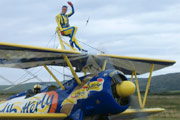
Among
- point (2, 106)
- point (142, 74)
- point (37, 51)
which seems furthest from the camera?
point (142, 74)

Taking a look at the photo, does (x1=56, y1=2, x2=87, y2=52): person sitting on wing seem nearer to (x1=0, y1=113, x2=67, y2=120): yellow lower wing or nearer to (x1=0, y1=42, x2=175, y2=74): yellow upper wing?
(x1=0, y1=42, x2=175, y2=74): yellow upper wing

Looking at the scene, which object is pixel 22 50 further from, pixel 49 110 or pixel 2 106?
pixel 2 106

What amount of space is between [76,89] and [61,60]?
156 centimetres

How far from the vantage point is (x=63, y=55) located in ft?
26.5

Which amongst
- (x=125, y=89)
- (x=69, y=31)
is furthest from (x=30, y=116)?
(x=69, y=31)

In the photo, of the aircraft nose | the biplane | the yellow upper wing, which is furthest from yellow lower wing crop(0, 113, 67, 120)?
the aircraft nose

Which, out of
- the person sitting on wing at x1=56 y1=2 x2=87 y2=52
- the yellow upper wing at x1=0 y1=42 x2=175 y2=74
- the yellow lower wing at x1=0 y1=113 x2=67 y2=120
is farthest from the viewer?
the person sitting on wing at x1=56 y1=2 x2=87 y2=52

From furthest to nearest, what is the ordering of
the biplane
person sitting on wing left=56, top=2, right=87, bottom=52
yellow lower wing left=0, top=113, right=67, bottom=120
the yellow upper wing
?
person sitting on wing left=56, top=2, right=87, bottom=52
the yellow upper wing
the biplane
yellow lower wing left=0, top=113, right=67, bottom=120

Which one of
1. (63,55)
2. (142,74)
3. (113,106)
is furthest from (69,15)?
(113,106)

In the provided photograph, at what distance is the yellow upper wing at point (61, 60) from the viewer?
761cm

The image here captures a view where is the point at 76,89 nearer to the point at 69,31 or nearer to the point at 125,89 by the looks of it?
the point at 125,89

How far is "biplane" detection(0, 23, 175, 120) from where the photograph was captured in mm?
7285

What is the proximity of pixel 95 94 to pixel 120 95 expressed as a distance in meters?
0.73

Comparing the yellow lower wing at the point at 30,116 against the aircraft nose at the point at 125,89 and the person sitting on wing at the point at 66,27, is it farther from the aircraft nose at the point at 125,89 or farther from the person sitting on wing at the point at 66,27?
the person sitting on wing at the point at 66,27
